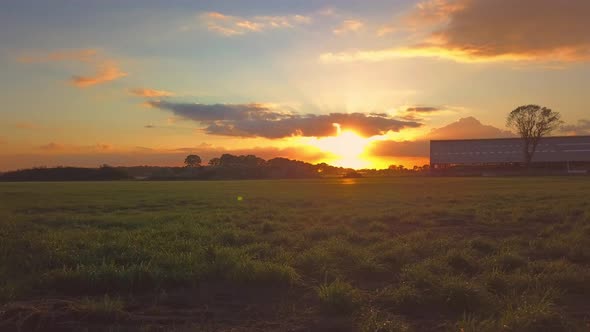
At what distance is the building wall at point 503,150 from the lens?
91.6m

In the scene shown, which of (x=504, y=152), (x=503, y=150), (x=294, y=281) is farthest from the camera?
(x=503, y=150)

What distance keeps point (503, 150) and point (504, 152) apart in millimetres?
518

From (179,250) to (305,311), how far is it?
463 cm

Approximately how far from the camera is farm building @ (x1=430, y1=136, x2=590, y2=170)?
91.5m

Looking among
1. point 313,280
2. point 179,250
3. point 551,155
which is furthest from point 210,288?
point 551,155

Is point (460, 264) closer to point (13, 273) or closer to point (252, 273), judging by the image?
point (252, 273)

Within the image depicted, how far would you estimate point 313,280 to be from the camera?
27.1ft

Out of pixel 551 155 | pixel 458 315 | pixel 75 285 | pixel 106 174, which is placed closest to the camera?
pixel 458 315

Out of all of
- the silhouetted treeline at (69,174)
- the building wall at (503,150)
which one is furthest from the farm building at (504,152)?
the silhouetted treeline at (69,174)

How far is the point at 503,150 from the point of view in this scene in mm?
96375

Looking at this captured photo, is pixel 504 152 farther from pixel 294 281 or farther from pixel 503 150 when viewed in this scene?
pixel 294 281

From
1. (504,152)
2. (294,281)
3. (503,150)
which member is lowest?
(294,281)

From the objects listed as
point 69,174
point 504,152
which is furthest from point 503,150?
point 69,174

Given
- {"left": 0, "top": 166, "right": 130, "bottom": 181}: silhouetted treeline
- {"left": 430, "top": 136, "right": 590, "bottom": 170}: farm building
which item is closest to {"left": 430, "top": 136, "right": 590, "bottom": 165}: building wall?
{"left": 430, "top": 136, "right": 590, "bottom": 170}: farm building
